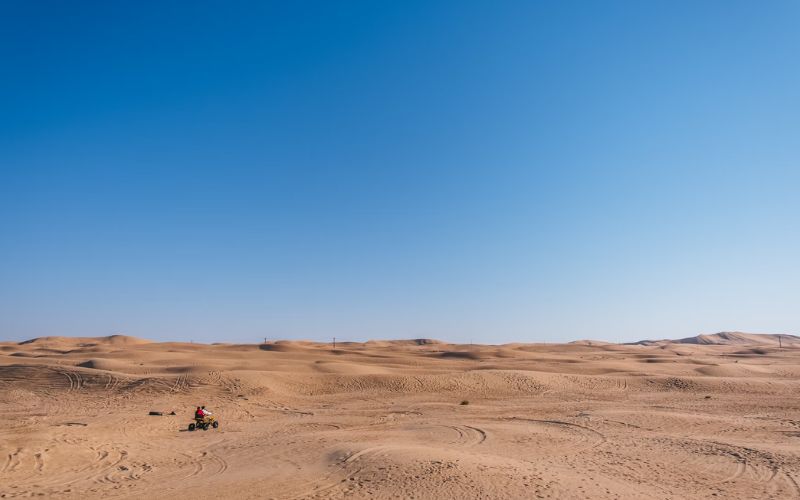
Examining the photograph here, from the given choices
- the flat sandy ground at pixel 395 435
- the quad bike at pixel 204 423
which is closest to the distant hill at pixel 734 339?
the flat sandy ground at pixel 395 435

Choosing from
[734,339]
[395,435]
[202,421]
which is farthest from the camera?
[734,339]

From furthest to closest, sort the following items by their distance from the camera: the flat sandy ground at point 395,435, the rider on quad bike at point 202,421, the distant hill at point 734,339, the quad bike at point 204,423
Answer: the distant hill at point 734,339 → the quad bike at point 204,423 → the rider on quad bike at point 202,421 → the flat sandy ground at point 395,435

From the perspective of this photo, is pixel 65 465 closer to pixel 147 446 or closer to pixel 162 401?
pixel 147 446

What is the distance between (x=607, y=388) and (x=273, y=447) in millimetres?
22954

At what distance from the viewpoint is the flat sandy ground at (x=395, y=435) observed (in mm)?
11789

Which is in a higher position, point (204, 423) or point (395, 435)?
point (395, 435)

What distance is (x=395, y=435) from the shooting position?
17641 millimetres

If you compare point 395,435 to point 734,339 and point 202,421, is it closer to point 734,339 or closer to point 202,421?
point 202,421

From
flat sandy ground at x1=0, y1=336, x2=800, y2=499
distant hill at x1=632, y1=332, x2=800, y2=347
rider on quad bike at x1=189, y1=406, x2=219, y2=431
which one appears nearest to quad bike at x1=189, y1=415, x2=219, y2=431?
rider on quad bike at x1=189, y1=406, x2=219, y2=431

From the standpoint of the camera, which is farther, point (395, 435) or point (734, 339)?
point (734, 339)

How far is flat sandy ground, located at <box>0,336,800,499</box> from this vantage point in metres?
11.8

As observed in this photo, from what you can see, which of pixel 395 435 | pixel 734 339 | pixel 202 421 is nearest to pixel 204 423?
pixel 202 421

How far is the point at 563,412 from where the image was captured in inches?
899

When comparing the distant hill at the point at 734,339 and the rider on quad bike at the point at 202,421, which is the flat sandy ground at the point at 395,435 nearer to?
the rider on quad bike at the point at 202,421
